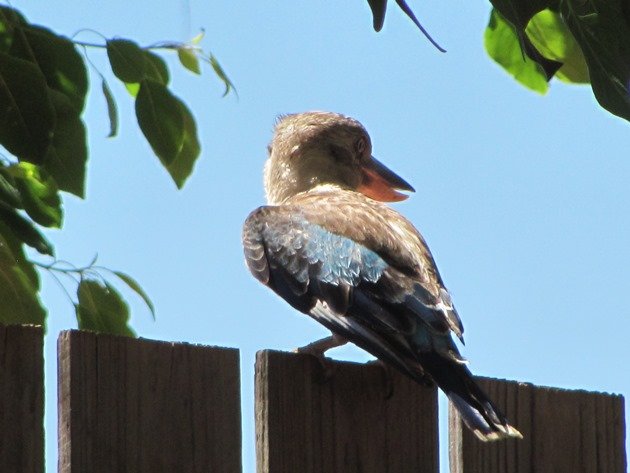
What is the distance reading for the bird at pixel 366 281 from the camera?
3229 millimetres

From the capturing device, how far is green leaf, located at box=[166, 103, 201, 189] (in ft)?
9.89

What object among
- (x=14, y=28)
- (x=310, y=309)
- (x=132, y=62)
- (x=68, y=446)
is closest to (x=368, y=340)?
(x=310, y=309)

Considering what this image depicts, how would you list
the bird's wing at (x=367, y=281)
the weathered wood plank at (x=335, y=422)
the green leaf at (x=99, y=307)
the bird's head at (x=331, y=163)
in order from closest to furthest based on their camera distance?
the weathered wood plank at (x=335, y=422), the green leaf at (x=99, y=307), the bird's wing at (x=367, y=281), the bird's head at (x=331, y=163)

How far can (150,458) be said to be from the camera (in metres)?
2.16

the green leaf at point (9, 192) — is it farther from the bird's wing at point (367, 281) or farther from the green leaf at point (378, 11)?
the green leaf at point (378, 11)

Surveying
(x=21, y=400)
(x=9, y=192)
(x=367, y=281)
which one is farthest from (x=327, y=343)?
(x=21, y=400)

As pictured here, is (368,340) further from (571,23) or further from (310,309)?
(571,23)

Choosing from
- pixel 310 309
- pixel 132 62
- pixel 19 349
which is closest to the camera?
pixel 19 349

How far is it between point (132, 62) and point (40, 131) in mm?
526

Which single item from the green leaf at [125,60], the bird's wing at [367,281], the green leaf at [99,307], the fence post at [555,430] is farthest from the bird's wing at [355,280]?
the green leaf at [125,60]

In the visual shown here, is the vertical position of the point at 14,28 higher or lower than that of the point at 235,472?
higher

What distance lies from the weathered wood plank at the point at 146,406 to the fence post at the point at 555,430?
618 millimetres

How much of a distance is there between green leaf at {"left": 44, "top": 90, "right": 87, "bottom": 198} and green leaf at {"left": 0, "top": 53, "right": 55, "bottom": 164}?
16cm

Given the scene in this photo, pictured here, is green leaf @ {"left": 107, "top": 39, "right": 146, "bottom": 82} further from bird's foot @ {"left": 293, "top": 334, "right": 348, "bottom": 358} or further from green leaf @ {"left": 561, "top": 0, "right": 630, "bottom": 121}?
bird's foot @ {"left": 293, "top": 334, "right": 348, "bottom": 358}
